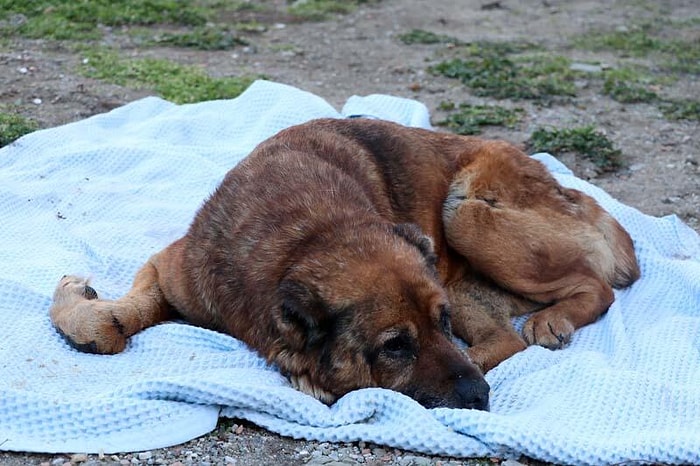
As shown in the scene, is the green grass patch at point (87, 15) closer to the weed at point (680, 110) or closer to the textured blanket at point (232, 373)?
the textured blanket at point (232, 373)

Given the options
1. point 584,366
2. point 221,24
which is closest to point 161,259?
point 584,366

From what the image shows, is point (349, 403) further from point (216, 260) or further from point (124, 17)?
point (124, 17)

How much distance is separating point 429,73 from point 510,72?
0.90 meters

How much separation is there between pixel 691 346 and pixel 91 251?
3608mm

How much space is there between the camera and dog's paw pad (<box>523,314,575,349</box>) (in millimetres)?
5180

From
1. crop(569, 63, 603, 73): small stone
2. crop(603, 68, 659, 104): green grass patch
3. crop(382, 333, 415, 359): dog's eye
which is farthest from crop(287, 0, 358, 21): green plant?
crop(382, 333, 415, 359): dog's eye

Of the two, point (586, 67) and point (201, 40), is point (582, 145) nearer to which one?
point (586, 67)

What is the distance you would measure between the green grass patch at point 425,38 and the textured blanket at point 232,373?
5433mm

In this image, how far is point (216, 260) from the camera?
14.9ft

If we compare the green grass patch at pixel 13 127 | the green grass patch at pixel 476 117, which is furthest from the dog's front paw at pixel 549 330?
the green grass patch at pixel 13 127

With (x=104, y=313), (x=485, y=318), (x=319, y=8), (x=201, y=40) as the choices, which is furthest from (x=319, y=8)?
(x=104, y=313)

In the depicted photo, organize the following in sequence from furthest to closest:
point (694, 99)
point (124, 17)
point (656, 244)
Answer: point (124, 17), point (694, 99), point (656, 244)

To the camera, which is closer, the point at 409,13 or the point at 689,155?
the point at 689,155

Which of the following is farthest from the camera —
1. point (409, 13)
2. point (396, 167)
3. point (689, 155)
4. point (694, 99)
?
point (409, 13)
